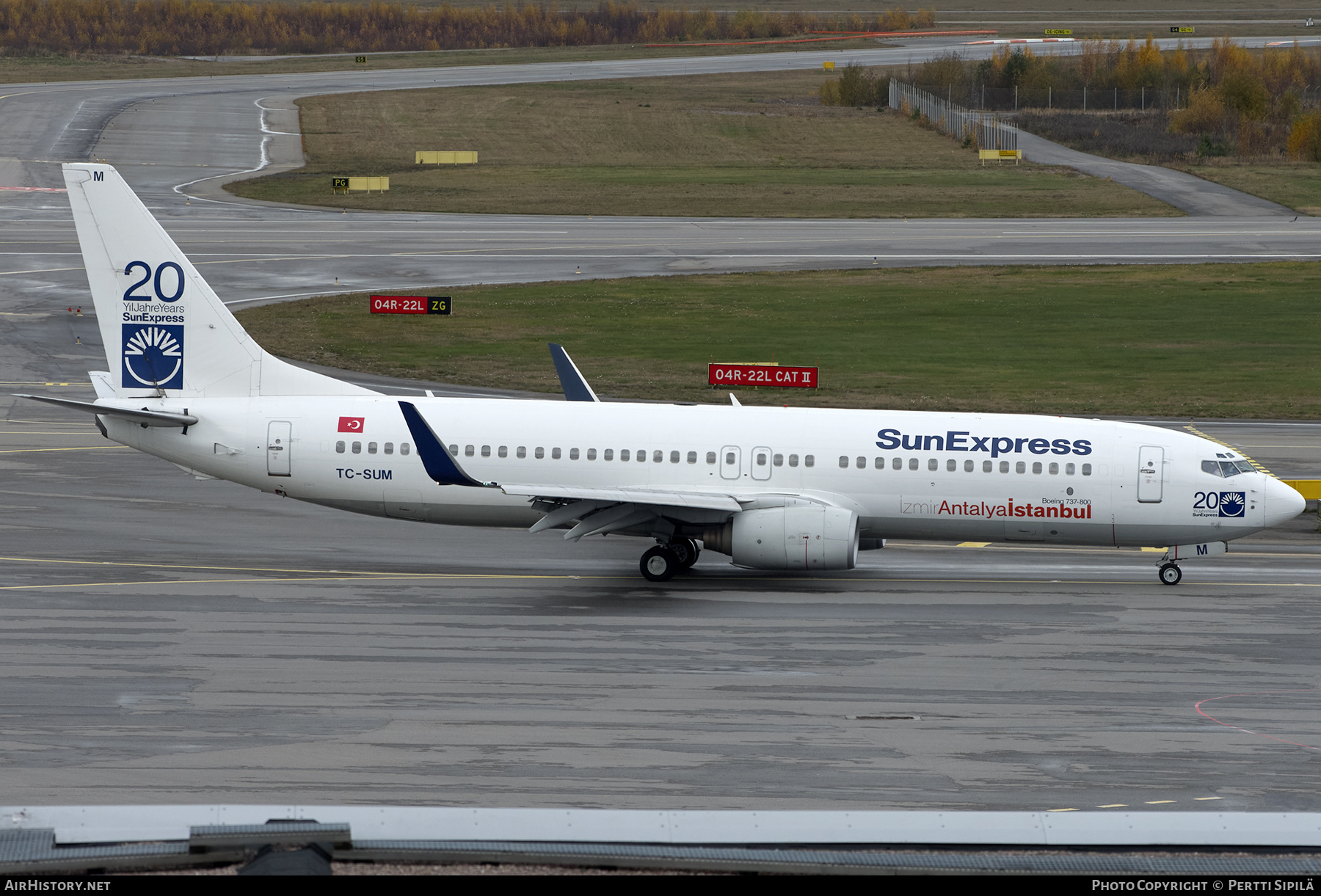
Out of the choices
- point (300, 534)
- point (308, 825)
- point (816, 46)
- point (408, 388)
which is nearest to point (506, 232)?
point (408, 388)

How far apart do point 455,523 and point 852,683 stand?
12.1 meters

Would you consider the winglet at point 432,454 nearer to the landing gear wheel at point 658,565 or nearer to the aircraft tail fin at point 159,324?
the landing gear wheel at point 658,565

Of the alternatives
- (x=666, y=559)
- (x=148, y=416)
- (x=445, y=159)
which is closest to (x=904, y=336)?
(x=666, y=559)

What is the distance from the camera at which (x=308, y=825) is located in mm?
10570

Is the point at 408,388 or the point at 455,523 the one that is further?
the point at 408,388

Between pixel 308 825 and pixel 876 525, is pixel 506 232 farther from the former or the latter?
pixel 308 825

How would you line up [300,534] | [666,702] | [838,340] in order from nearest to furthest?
[666,702], [300,534], [838,340]

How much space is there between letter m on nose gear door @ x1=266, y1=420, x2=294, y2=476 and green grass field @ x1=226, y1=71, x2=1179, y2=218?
62287mm

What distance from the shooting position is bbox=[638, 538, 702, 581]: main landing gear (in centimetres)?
3153

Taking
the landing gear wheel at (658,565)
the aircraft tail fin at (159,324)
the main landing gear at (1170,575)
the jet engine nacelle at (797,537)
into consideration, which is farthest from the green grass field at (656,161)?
the jet engine nacelle at (797,537)

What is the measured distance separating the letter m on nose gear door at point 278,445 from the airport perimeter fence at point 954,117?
320 ft

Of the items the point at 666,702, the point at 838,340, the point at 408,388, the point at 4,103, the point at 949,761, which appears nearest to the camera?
the point at 949,761

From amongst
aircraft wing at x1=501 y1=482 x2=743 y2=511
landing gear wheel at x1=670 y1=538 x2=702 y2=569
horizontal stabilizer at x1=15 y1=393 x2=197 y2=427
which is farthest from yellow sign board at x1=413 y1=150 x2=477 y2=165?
aircraft wing at x1=501 y1=482 x2=743 y2=511

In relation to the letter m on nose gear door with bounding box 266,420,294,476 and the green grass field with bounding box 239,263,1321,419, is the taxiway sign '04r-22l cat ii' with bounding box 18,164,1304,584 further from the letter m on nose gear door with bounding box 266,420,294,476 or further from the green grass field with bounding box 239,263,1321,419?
the green grass field with bounding box 239,263,1321,419
